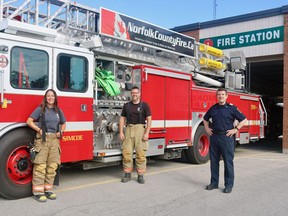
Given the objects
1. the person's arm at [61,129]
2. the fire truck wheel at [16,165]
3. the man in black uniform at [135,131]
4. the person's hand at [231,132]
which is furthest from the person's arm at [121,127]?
the person's hand at [231,132]

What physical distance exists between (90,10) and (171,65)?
8.78 feet

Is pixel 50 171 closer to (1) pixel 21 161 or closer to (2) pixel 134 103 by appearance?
(1) pixel 21 161

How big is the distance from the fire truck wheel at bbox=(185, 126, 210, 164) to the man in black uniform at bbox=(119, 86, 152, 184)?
106 inches

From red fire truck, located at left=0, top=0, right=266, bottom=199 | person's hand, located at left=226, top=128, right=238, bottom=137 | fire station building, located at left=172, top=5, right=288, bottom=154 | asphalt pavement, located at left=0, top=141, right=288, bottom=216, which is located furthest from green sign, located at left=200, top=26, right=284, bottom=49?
person's hand, located at left=226, top=128, right=238, bottom=137

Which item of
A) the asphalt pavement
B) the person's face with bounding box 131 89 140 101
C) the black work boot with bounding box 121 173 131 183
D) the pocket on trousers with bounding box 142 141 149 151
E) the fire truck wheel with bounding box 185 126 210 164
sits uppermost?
the person's face with bounding box 131 89 140 101

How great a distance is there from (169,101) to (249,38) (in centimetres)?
748

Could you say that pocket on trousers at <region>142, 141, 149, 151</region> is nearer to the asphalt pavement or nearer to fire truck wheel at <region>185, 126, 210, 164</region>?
the asphalt pavement

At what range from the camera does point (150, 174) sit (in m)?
7.65

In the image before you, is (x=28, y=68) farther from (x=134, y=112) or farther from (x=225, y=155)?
(x=225, y=155)

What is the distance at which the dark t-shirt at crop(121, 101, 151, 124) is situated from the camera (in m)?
6.62

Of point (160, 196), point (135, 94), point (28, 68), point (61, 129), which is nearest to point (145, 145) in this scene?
point (135, 94)

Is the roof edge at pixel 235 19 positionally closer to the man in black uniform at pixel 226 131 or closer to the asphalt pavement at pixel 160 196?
the asphalt pavement at pixel 160 196

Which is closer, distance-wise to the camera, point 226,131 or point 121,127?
point 226,131

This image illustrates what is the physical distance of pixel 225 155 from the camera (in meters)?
6.14
